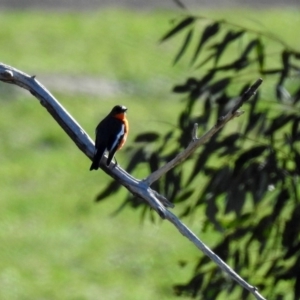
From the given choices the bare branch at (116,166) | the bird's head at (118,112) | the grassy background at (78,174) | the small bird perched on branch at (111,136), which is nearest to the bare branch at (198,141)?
the bare branch at (116,166)

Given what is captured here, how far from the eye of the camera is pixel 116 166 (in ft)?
10.7

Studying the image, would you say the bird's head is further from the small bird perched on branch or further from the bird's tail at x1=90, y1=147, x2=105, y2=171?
the bird's tail at x1=90, y1=147, x2=105, y2=171

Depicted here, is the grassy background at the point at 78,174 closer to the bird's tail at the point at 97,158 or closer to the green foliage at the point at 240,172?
the green foliage at the point at 240,172

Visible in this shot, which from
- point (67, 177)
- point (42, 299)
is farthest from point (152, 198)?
point (67, 177)

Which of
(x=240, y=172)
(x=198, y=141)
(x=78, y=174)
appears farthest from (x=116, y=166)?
(x=78, y=174)

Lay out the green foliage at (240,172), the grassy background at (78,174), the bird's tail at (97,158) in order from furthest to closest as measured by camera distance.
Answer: the grassy background at (78,174)
the green foliage at (240,172)
the bird's tail at (97,158)

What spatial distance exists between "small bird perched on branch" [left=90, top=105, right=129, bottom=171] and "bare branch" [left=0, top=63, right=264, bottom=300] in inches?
1.6

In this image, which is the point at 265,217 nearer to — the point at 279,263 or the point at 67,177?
the point at 279,263

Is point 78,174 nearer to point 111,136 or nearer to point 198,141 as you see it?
point 111,136

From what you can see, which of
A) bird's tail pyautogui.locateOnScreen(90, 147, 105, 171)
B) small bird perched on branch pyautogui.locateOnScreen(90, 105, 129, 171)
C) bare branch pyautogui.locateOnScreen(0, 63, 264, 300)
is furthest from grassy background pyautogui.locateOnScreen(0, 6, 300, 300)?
bare branch pyautogui.locateOnScreen(0, 63, 264, 300)

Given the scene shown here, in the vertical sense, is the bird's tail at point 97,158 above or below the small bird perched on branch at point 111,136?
below

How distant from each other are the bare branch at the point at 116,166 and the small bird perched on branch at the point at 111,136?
0.04m

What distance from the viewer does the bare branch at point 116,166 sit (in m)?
3.09

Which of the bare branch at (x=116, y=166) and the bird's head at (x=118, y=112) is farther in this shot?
the bird's head at (x=118, y=112)
